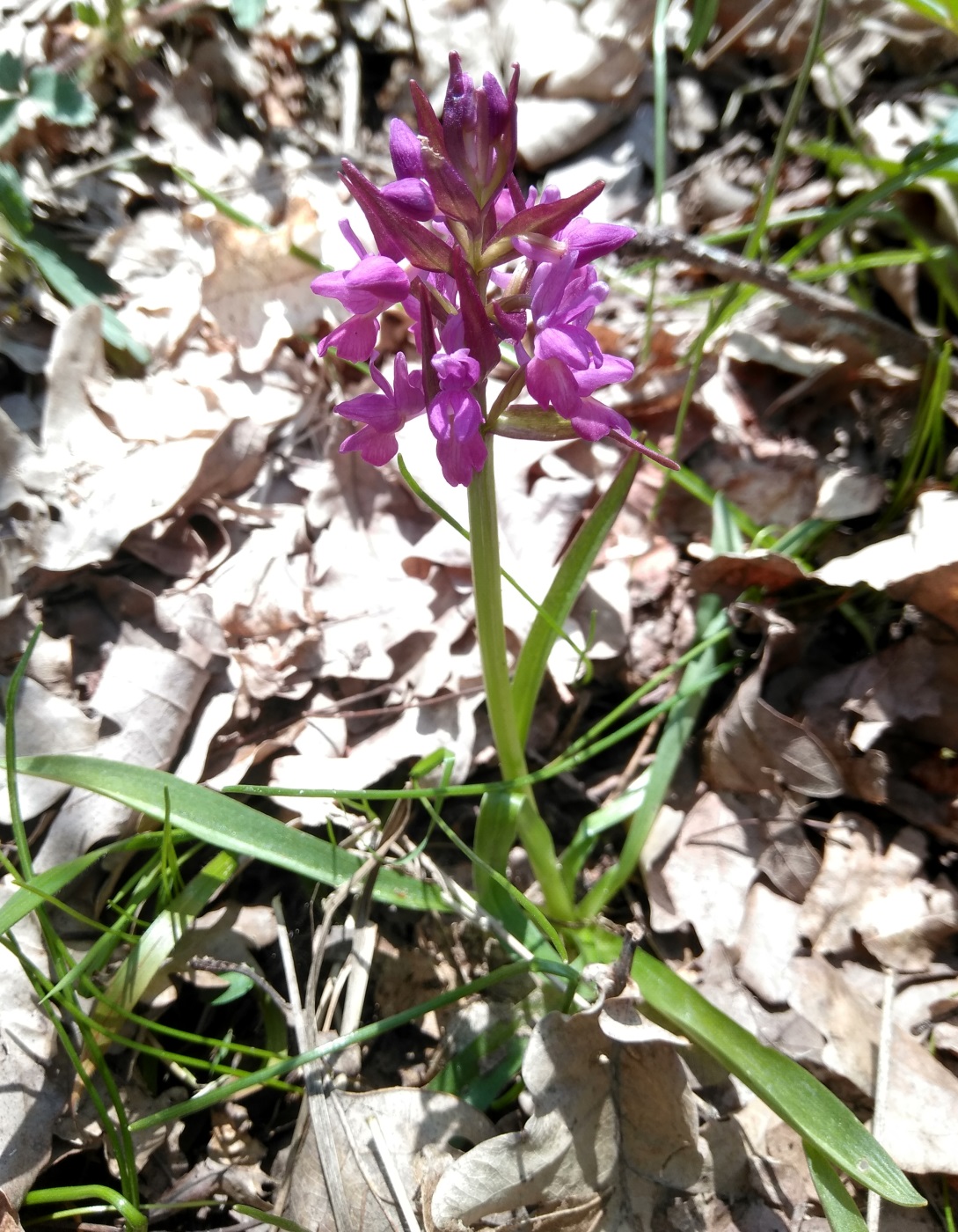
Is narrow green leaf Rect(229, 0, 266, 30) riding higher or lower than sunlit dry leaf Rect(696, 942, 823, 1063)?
higher

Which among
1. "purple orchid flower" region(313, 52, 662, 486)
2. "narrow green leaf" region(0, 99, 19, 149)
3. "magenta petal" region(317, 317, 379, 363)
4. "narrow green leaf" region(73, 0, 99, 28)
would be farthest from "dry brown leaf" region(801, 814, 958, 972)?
"narrow green leaf" region(73, 0, 99, 28)

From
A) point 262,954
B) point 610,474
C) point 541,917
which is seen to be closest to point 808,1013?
point 541,917

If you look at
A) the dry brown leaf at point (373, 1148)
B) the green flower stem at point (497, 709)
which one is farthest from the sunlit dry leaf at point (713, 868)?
the dry brown leaf at point (373, 1148)

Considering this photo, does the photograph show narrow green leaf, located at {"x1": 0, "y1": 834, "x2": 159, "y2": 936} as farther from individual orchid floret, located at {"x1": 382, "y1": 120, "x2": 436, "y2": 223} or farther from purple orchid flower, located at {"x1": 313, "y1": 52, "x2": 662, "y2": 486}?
individual orchid floret, located at {"x1": 382, "y1": 120, "x2": 436, "y2": 223}

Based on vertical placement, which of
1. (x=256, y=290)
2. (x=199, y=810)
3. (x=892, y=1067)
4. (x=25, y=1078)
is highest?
(x=256, y=290)

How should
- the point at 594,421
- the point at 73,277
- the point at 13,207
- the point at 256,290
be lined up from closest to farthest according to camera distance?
the point at 594,421, the point at 13,207, the point at 73,277, the point at 256,290

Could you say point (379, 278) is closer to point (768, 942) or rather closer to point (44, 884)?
point (44, 884)

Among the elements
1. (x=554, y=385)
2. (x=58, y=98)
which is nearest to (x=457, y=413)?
(x=554, y=385)
